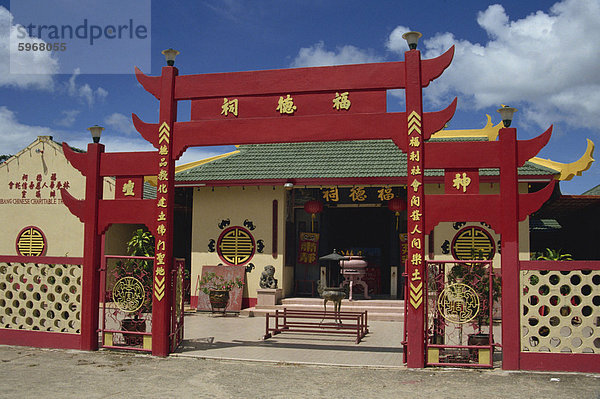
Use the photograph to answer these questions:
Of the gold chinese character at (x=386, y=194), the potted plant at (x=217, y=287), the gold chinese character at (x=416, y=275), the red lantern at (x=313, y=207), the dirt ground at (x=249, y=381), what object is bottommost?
the dirt ground at (x=249, y=381)

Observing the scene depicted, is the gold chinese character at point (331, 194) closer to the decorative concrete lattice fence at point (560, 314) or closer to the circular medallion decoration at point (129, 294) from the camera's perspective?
the circular medallion decoration at point (129, 294)

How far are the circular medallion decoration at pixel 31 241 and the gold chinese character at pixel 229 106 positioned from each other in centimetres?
1153

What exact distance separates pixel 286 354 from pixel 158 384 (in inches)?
103

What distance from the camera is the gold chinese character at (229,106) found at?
8.98 metres

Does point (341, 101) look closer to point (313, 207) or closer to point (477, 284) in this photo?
point (477, 284)

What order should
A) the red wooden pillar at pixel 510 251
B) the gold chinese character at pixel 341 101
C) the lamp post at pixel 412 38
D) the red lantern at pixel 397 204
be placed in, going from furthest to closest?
the red lantern at pixel 397 204 < the gold chinese character at pixel 341 101 < the lamp post at pixel 412 38 < the red wooden pillar at pixel 510 251

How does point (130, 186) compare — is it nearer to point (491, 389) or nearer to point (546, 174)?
Answer: point (491, 389)

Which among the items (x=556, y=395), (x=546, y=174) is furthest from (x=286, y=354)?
(x=546, y=174)

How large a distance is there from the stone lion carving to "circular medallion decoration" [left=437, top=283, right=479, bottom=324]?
7.29 meters

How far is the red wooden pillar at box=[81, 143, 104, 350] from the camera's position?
29.4 feet

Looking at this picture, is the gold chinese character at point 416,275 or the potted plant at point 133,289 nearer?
the gold chinese character at point 416,275

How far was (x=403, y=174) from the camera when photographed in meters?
14.0

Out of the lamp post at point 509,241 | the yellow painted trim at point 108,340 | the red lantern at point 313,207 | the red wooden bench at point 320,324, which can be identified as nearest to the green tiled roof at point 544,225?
the red lantern at point 313,207

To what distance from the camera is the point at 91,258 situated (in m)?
9.01
